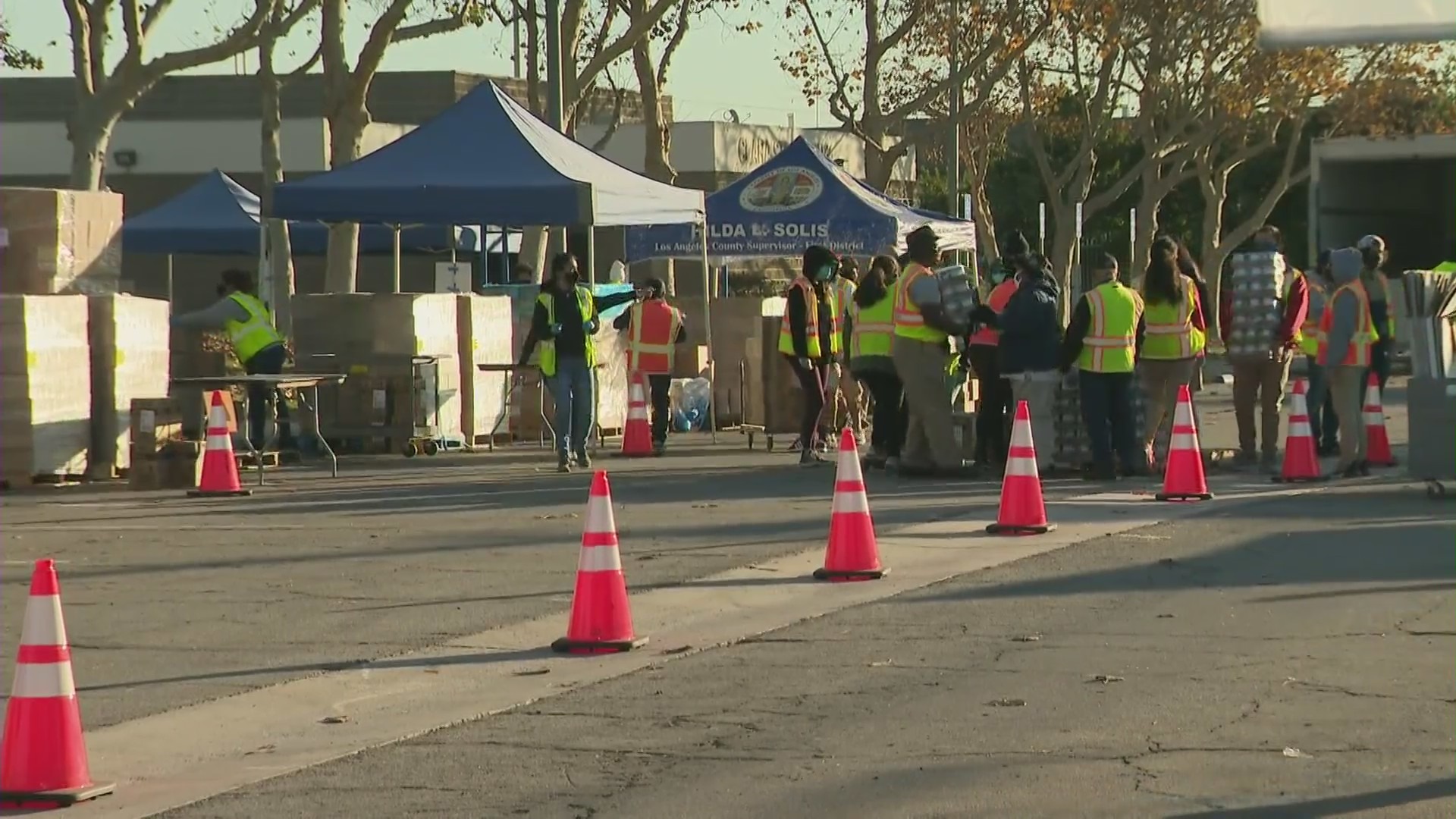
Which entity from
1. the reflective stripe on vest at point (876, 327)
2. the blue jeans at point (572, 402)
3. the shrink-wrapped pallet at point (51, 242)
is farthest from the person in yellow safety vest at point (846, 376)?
the shrink-wrapped pallet at point (51, 242)

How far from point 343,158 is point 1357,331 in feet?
48.5

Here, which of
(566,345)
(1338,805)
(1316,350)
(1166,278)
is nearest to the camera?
(1338,805)

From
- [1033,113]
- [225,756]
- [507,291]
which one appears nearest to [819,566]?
[225,756]

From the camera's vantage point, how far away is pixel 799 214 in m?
27.2

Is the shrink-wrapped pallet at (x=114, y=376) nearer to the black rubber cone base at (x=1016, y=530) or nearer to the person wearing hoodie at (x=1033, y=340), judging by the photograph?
the person wearing hoodie at (x=1033, y=340)

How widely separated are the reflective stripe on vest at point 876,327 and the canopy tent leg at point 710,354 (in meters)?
5.24

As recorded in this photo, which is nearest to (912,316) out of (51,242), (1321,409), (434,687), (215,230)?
(1321,409)

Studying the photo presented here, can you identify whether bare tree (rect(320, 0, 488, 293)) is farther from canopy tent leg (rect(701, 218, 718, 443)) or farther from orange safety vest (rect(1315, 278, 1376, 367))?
orange safety vest (rect(1315, 278, 1376, 367))

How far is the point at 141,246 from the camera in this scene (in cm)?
3706

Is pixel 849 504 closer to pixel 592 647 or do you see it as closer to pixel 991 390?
pixel 592 647

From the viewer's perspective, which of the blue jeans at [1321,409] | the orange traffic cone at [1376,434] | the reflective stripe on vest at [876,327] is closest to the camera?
the reflective stripe on vest at [876,327]

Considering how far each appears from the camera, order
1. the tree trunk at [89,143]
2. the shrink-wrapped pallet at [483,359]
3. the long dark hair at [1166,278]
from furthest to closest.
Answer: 1. the tree trunk at [89,143]
2. the shrink-wrapped pallet at [483,359]
3. the long dark hair at [1166,278]

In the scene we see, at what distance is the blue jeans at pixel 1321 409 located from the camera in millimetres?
20312

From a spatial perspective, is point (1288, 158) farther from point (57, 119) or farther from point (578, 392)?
point (578, 392)
